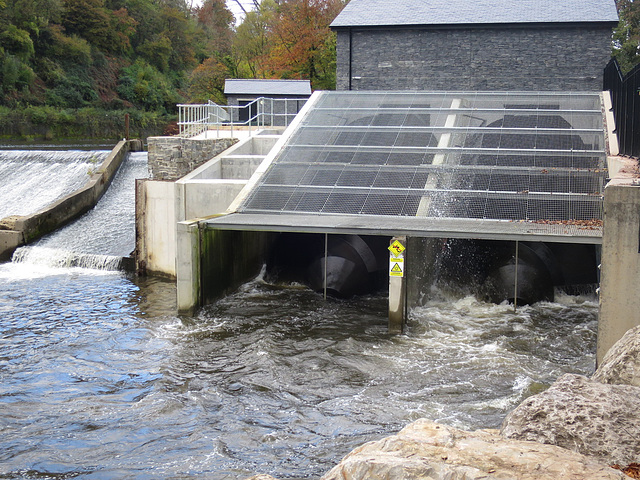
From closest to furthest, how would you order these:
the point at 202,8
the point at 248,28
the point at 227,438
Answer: the point at 227,438, the point at 248,28, the point at 202,8

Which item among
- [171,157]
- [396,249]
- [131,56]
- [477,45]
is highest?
[131,56]

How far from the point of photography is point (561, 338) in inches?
525

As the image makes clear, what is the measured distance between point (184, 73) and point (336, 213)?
61.9 m

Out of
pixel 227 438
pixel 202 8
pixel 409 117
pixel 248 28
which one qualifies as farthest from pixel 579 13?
pixel 202 8

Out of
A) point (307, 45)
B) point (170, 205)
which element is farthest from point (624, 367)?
point (307, 45)

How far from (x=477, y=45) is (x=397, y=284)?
51.3ft

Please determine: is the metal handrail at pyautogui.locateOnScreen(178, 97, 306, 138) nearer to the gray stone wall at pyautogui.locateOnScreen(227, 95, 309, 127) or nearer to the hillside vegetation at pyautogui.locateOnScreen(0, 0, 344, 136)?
the gray stone wall at pyautogui.locateOnScreen(227, 95, 309, 127)

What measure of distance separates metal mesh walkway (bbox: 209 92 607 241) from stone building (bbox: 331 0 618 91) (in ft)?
11.0

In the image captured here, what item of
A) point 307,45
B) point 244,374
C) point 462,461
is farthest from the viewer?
point 307,45

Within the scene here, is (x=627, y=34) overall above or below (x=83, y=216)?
above

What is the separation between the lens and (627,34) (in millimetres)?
44625

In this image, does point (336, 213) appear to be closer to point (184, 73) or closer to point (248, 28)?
point (248, 28)

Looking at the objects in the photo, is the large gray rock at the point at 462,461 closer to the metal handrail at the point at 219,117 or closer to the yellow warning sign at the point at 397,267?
the yellow warning sign at the point at 397,267

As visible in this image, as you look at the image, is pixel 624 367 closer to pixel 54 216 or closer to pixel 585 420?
pixel 585 420
